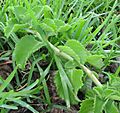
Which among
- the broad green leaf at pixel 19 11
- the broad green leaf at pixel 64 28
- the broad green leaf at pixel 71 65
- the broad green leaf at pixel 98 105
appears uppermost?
the broad green leaf at pixel 19 11

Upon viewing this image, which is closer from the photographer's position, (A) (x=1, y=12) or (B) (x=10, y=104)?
(B) (x=10, y=104)

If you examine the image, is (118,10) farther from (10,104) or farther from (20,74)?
(10,104)

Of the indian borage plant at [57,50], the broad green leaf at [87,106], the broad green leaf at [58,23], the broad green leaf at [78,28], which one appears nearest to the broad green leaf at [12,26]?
the indian borage plant at [57,50]

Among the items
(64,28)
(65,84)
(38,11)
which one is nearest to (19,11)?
(38,11)

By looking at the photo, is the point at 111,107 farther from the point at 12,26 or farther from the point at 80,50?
the point at 12,26

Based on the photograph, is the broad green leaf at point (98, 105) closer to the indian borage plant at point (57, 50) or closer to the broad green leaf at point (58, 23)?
the indian borage plant at point (57, 50)

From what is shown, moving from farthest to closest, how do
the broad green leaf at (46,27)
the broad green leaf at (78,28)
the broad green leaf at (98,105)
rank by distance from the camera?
1. the broad green leaf at (78,28)
2. the broad green leaf at (46,27)
3. the broad green leaf at (98,105)

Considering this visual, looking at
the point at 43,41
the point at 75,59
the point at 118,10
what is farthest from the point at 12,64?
the point at 118,10
